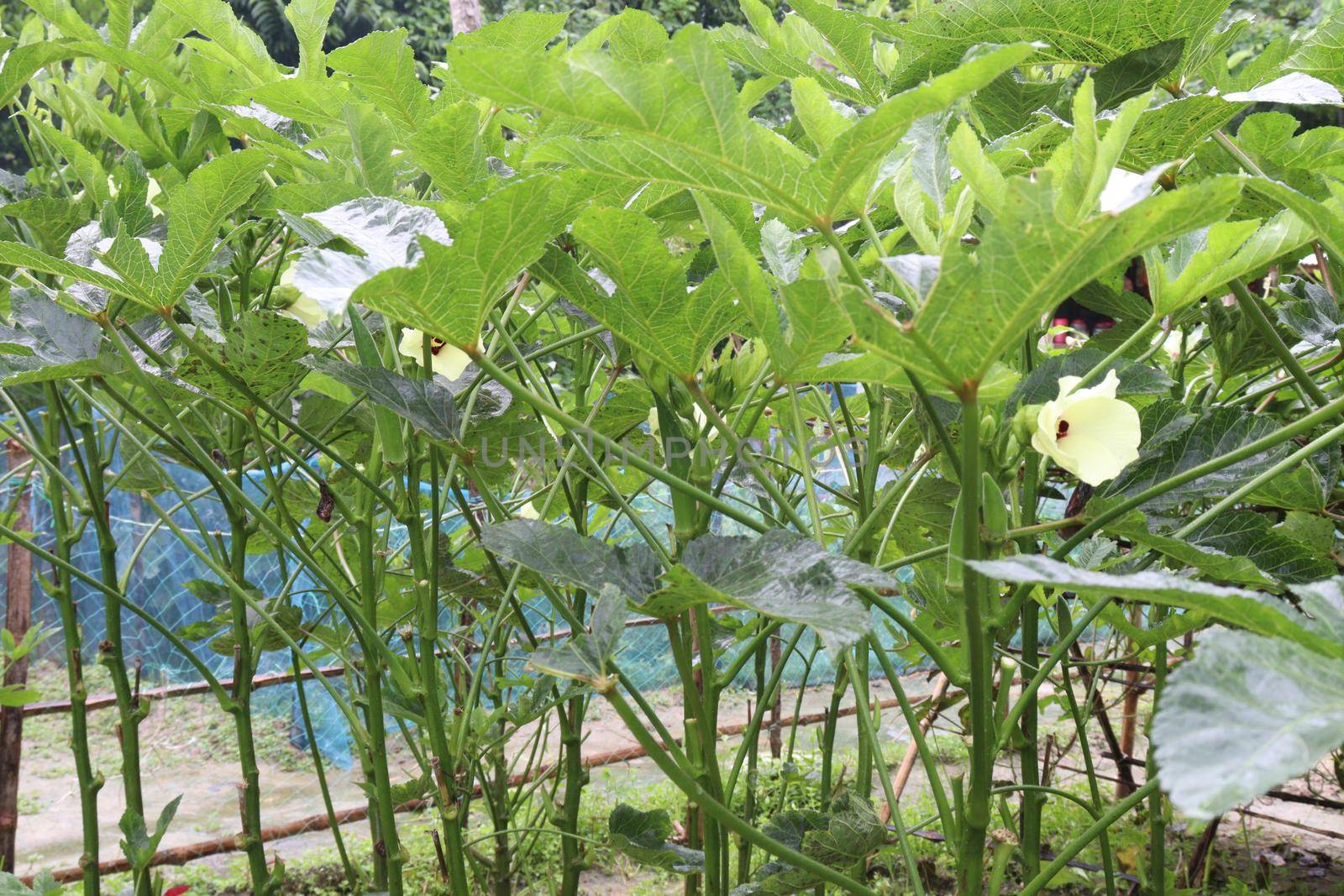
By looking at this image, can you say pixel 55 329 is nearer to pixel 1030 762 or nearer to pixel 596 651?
pixel 596 651

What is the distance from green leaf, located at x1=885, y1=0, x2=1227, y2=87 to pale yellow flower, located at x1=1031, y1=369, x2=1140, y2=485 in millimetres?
214

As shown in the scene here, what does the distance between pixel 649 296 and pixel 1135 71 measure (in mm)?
362

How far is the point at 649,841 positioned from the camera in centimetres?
84

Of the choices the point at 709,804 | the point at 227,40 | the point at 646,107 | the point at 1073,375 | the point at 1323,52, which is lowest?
the point at 709,804

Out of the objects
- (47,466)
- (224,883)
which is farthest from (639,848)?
(224,883)

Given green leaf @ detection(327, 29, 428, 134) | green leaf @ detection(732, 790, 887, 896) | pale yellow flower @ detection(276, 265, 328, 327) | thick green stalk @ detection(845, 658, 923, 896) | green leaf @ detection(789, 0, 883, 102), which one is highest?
green leaf @ detection(789, 0, 883, 102)

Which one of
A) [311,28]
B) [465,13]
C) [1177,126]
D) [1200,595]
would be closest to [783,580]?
[1200,595]

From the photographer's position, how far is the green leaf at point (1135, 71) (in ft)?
2.09

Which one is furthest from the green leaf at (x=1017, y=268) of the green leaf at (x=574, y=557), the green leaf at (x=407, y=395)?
the green leaf at (x=407, y=395)

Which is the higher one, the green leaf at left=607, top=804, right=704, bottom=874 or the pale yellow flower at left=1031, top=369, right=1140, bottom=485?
the pale yellow flower at left=1031, top=369, right=1140, bottom=485

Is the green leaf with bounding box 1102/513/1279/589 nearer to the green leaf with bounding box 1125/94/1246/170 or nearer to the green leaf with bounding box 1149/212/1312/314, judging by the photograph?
the green leaf with bounding box 1149/212/1312/314

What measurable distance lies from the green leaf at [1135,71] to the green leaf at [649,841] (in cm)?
63

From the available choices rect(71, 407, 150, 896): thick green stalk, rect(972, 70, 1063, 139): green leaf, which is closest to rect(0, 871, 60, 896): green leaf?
rect(71, 407, 150, 896): thick green stalk

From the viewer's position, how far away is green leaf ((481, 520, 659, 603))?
0.54 metres
